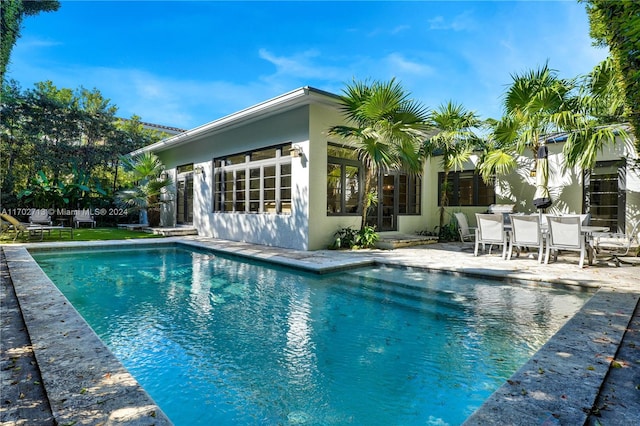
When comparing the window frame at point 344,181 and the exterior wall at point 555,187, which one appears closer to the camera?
the exterior wall at point 555,187

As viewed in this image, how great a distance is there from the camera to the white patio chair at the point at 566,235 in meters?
6.66

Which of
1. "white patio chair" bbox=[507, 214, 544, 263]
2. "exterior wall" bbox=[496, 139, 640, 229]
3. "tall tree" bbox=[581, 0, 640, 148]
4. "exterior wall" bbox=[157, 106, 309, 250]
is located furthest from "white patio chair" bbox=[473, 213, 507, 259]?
"exterior wall" bbox=[157, 106, 309, 250]

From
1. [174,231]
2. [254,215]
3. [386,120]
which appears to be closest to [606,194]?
[386,120]

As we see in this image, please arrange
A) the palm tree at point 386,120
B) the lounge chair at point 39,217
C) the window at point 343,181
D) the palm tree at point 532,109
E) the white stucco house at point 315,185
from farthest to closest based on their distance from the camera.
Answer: the lounge chair at point 39,217 → the window at point 343,181 → the white stucco house at point 315,185 → the palm tree at point 386,120 → the palm tree at point 532,109

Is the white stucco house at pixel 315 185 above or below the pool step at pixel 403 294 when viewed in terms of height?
above

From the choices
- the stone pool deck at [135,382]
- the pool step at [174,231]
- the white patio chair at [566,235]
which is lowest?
the stone pool deck at [135,382]

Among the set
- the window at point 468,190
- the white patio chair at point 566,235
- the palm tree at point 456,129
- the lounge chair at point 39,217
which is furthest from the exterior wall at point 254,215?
the window at point 468,190

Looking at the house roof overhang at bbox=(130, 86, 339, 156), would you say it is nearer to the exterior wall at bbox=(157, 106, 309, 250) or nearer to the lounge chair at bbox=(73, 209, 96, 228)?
the exterior wall at bbox=(157, 106, 309, 250)

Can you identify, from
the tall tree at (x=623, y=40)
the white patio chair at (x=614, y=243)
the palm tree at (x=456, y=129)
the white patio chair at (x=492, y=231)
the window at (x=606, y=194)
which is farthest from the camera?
the palm tree at (x=456, y=129)

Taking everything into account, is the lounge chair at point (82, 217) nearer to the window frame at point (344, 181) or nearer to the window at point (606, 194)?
the window frame at point (344, 181)

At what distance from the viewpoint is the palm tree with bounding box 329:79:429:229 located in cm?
842

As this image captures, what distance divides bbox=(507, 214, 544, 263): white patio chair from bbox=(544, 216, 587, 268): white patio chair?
0.62 feet

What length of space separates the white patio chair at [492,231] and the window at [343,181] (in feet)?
11.7

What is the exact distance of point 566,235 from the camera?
22.5 feet
